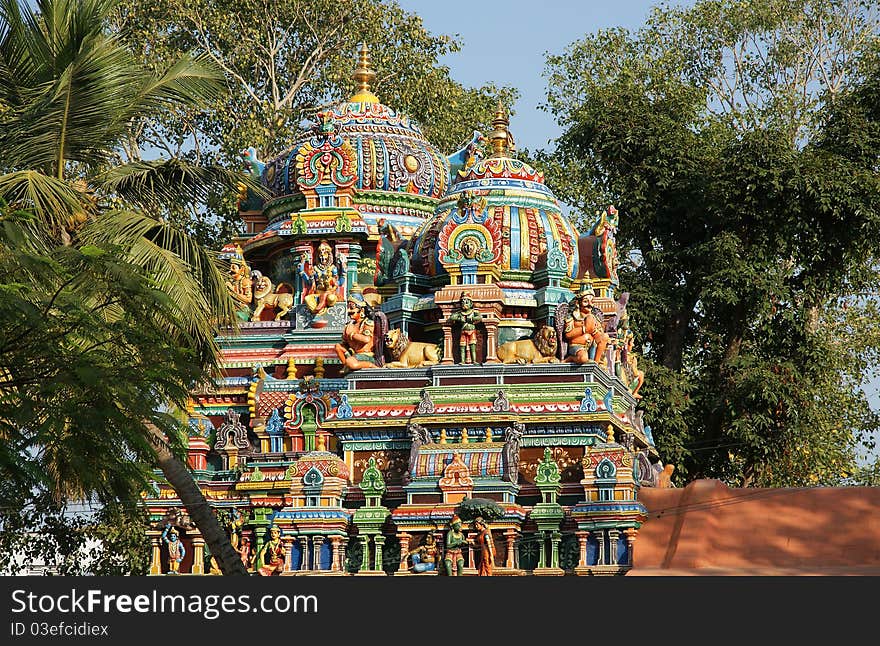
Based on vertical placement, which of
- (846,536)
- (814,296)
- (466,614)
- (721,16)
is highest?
(721,16)

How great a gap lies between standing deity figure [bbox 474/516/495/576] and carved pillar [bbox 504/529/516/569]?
235mm

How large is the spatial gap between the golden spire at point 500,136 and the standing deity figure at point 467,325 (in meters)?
3.72

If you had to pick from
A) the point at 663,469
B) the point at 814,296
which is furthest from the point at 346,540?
the point at 814,296

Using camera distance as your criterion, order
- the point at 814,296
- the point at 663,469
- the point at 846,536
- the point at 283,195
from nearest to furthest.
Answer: the point at 846,536
the point at 663,469
the point at 283,195
the point at 814,296

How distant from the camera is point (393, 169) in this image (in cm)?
2878

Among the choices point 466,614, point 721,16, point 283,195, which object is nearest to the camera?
point 466,614

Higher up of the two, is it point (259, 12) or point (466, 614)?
point (259, 12)

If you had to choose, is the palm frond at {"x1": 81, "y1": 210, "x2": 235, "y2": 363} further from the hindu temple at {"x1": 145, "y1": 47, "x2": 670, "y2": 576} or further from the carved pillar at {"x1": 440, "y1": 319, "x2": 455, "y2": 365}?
the carved pillar at {"x1": 440, "y1": 319, "x2": 455, "y2": 365}

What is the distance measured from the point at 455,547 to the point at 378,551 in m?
1.34

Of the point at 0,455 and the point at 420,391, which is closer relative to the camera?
the point at 0,455

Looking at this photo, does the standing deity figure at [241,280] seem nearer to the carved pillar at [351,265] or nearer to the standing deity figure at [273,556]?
the carved pillar at [351,265]

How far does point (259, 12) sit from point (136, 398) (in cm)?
2443

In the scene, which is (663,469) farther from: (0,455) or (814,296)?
(0,455)

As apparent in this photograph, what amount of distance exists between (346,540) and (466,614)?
11.1 metres
